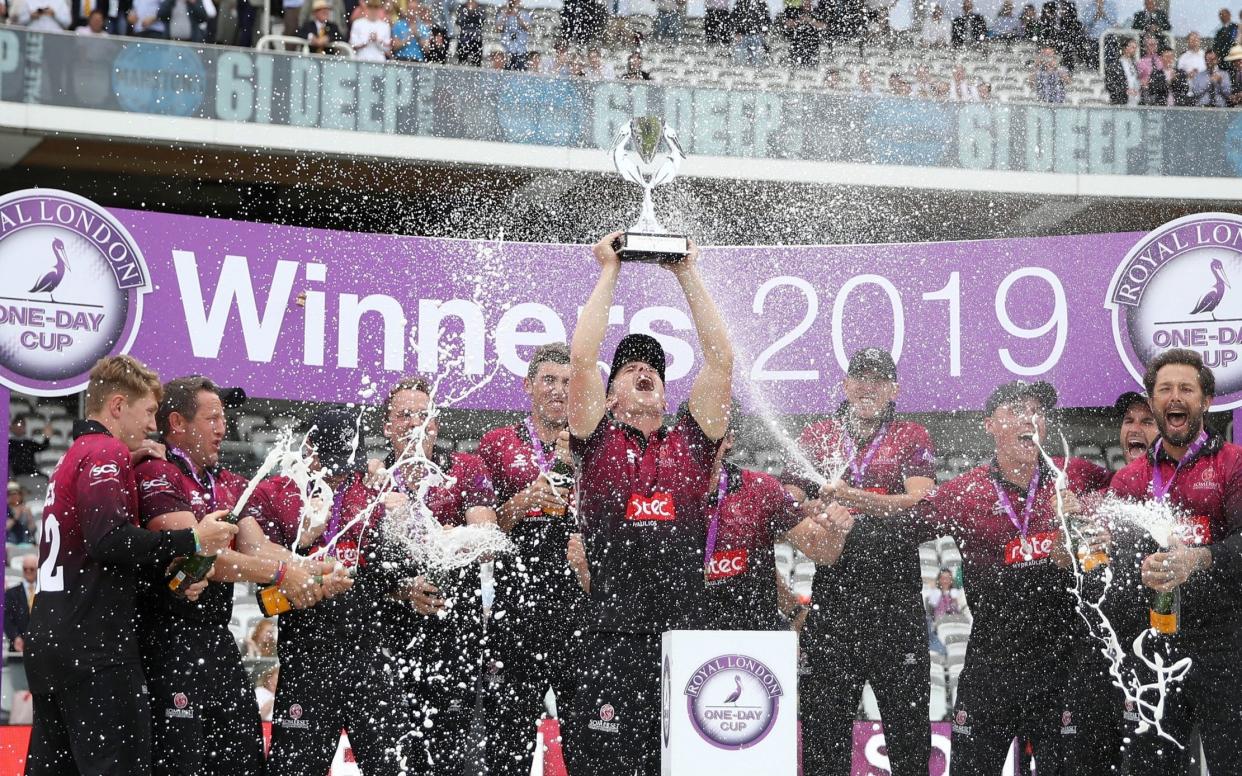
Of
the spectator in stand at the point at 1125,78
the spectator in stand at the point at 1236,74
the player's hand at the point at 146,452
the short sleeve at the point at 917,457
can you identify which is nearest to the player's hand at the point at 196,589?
the player's hand at the point at 146,452

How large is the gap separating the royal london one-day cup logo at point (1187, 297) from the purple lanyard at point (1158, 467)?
2250mm

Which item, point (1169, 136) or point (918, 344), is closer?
point (918, 344)

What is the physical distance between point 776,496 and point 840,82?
8134 mm

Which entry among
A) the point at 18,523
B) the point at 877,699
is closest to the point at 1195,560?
the point at 877,699

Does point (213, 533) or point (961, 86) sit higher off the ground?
→ point (961, 86)

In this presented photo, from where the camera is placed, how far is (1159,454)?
19.1 feet

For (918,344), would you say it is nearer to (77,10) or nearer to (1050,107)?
(1050,107)

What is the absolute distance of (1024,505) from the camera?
6.06 meters

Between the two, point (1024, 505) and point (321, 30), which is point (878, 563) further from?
point (321, 30)

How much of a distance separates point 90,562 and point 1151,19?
12.8m

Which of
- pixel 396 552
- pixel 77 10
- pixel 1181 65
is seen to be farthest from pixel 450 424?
pixel 1181 65

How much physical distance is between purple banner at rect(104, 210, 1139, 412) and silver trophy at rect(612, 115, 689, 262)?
2.92 m

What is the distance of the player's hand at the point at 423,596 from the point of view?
5.83m

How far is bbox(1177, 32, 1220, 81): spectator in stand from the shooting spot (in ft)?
43.5
